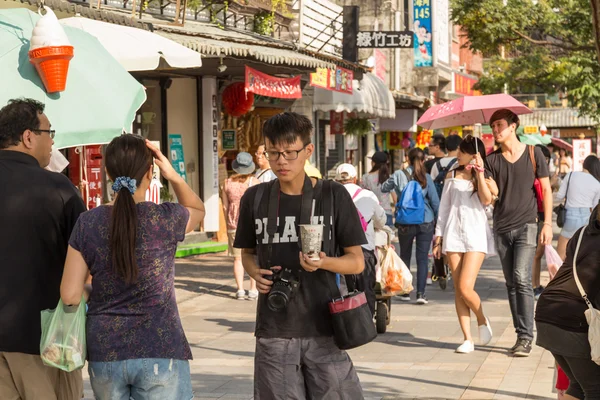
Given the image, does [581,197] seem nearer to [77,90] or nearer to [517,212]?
[517,212]

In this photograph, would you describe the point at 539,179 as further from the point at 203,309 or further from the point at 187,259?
the point at 187,259

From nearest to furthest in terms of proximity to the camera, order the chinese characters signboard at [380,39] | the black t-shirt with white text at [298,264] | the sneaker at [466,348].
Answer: the black t-shirt with white text at [298,264], the sneaker at [466,348], the chinese characters signboard at [380,39]

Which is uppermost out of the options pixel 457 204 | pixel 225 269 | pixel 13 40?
pixel 13 40

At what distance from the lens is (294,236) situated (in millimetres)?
4555

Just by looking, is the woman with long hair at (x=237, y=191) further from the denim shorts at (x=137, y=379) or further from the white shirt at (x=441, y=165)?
the denim shorts at (x=137, y=379)

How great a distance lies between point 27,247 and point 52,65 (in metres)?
2.31

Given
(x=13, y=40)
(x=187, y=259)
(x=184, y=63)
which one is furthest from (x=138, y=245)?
(x=187, y=259)

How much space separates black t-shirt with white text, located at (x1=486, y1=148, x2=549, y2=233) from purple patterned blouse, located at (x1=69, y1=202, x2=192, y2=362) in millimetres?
5149

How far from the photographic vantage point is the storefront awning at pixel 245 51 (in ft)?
46.2

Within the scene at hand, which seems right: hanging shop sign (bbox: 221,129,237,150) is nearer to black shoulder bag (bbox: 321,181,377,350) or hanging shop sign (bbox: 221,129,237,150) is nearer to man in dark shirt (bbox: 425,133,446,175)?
man in dark shirt (bbox: 425,133,446,175)

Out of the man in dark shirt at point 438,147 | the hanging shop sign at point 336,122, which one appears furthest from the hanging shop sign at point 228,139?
the man in dark shirt at point 438,147

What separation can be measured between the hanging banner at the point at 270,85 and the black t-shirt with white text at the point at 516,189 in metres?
7.87

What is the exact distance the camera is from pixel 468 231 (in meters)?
9.02

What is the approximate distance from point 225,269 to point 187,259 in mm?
1572
